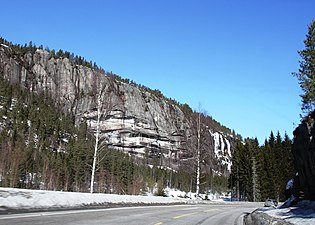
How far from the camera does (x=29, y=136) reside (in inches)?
3428

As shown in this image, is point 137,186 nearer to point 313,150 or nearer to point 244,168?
point 244,168

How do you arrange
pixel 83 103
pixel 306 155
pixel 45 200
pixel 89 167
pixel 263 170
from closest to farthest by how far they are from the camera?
pixel 45 200 → pixel 306 155 → pixel 263 170 → pixel 89 167 → pixel 83 103

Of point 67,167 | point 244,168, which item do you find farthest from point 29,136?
point 244,168

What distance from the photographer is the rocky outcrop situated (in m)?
12.3

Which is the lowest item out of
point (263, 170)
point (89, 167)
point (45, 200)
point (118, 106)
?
point (45, 200)

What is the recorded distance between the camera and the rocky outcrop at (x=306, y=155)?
40.2 feet

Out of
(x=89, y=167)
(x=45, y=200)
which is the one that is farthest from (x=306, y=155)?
(x=89, y=167)

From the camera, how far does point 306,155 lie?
1310 centimetres

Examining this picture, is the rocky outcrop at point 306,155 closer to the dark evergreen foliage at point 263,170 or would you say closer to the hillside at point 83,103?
the dark evergreen foliage at point 263,170

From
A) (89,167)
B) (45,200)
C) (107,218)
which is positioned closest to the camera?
(107,218)

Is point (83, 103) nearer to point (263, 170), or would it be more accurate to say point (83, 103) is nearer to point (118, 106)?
point (118, 106)

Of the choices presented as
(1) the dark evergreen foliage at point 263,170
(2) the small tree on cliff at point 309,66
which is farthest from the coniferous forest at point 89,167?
(2) the small tree on cliff at point 309,66

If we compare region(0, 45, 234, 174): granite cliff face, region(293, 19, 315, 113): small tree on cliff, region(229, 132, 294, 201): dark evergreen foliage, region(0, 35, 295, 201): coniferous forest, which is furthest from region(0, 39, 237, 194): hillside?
region(293, 19, 315, 113): small tree on cliff

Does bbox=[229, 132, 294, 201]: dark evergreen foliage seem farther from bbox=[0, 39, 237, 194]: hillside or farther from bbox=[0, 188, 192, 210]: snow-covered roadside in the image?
bbox=[0, 188, 192, 210]: snow-covered roadside
